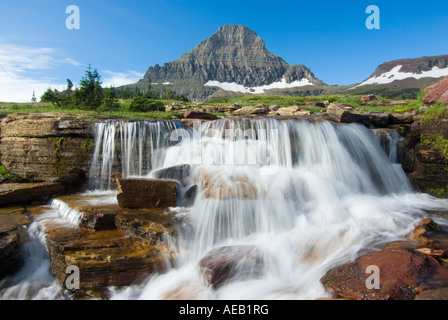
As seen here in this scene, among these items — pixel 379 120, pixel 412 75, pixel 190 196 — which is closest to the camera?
pixel 190 196

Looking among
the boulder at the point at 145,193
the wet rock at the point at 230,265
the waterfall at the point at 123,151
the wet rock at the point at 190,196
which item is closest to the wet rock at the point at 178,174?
the wet rock at the point at 190,196

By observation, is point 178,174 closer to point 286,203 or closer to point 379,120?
point 286,203

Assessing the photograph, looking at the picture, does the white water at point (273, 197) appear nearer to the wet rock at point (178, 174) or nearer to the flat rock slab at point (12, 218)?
the wet rock at point (178, 174)

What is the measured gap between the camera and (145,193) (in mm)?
9281

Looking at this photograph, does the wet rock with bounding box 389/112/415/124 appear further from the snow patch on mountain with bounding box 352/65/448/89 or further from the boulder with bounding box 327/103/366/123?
the snow patch on mountain with bounding box 352/65/448/89

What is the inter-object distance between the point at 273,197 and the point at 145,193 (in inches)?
177

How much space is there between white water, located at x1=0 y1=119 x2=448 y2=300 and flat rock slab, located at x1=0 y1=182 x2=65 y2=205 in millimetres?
1247

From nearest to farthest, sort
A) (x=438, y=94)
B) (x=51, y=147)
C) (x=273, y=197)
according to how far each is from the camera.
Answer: (x=273, y=197)
(x=51, y=147)
(x=438, y=94)

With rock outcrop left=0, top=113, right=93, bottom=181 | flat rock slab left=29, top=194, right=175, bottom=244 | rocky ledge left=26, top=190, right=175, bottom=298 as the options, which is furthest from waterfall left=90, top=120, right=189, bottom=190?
rocky ledge left=26, top=190, right=175, bottom=298

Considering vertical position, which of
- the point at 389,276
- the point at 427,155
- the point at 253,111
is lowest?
the point at 389,276

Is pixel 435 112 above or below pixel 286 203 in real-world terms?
above

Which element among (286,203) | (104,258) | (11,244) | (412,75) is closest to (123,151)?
(11,244)

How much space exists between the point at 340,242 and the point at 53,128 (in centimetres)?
1365

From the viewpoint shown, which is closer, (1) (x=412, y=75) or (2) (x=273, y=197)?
(2) (x=273, y=197)
